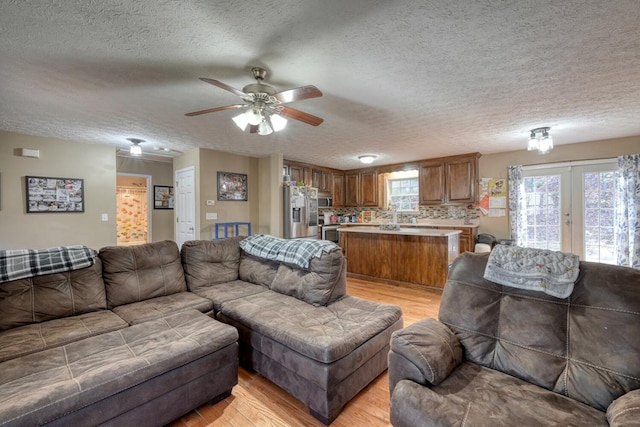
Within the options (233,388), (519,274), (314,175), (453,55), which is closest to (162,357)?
(233,388)

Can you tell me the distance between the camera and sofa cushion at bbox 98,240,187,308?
2443 millimetres

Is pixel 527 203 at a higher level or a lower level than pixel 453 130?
lower

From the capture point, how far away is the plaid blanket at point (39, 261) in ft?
6.68

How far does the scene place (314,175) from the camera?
259 inches

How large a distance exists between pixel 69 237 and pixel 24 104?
229 cm

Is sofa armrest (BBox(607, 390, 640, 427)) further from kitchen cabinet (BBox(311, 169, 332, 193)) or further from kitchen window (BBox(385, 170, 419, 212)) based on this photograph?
kitchen cabinet (BBox(311, 169, 332, 193))

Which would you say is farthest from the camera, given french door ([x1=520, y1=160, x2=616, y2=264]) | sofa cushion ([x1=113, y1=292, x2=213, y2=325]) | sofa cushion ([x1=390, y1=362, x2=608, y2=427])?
french door ([x1=520, y1=160, x2=616, y2=264])

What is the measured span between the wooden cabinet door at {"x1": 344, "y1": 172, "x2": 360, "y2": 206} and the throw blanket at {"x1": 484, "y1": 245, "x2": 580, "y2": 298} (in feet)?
18.0

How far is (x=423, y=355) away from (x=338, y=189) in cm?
610

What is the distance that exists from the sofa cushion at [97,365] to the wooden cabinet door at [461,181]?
5.10 metres

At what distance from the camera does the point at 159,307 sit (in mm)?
2332

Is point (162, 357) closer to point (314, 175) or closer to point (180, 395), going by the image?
point (180, 395)

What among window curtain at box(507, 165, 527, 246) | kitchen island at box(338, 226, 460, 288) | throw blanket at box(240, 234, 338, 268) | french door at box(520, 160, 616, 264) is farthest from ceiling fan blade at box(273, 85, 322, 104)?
french door at box(520, 160, 616, 264)

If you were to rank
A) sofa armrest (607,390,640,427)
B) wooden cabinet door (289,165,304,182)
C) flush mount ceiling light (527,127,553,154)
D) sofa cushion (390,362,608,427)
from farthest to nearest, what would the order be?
wooden cabinet door (289,165,304,182) < flush mount ceiling light (527,127,553,154) < sofa cushion (390,362,608,427) < sofa armrest (607,390,640,427)
